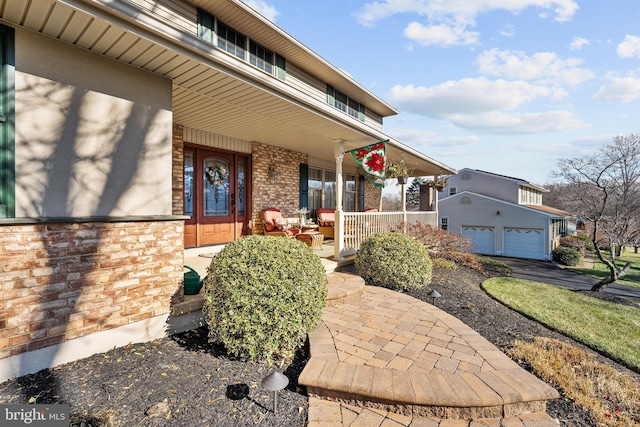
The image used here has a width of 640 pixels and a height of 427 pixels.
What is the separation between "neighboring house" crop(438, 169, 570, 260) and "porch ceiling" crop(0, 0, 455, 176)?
16.9 meters

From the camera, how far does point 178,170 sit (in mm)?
5863

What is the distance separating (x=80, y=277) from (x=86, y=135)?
4.29 ft

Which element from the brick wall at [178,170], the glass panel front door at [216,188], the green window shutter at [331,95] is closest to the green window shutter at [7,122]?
the brick wall at [178,170]

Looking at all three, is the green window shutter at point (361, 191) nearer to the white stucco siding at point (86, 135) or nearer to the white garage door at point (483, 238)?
the white stucco siding at point (86, 135)

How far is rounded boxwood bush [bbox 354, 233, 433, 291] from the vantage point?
5.15 metres

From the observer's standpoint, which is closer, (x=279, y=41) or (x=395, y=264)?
(x=395, y=264)

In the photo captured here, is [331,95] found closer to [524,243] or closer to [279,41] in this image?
[279,41]

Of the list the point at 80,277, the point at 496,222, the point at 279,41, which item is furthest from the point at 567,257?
the point at 80,277

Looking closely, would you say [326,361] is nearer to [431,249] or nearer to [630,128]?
[431,249]

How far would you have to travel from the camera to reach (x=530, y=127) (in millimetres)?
25438

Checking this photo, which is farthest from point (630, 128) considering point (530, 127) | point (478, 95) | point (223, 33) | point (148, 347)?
point (148, 347)

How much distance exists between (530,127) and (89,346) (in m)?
31.7

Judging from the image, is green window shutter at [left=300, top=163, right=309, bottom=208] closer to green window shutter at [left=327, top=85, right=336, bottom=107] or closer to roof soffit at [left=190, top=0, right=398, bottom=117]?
green window shutter at [left=327, top=85, right=336, bottom=107]

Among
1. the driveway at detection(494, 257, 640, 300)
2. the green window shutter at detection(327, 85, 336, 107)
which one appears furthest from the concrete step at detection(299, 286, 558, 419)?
the driveway at detection(494, 257, 640, 300)
